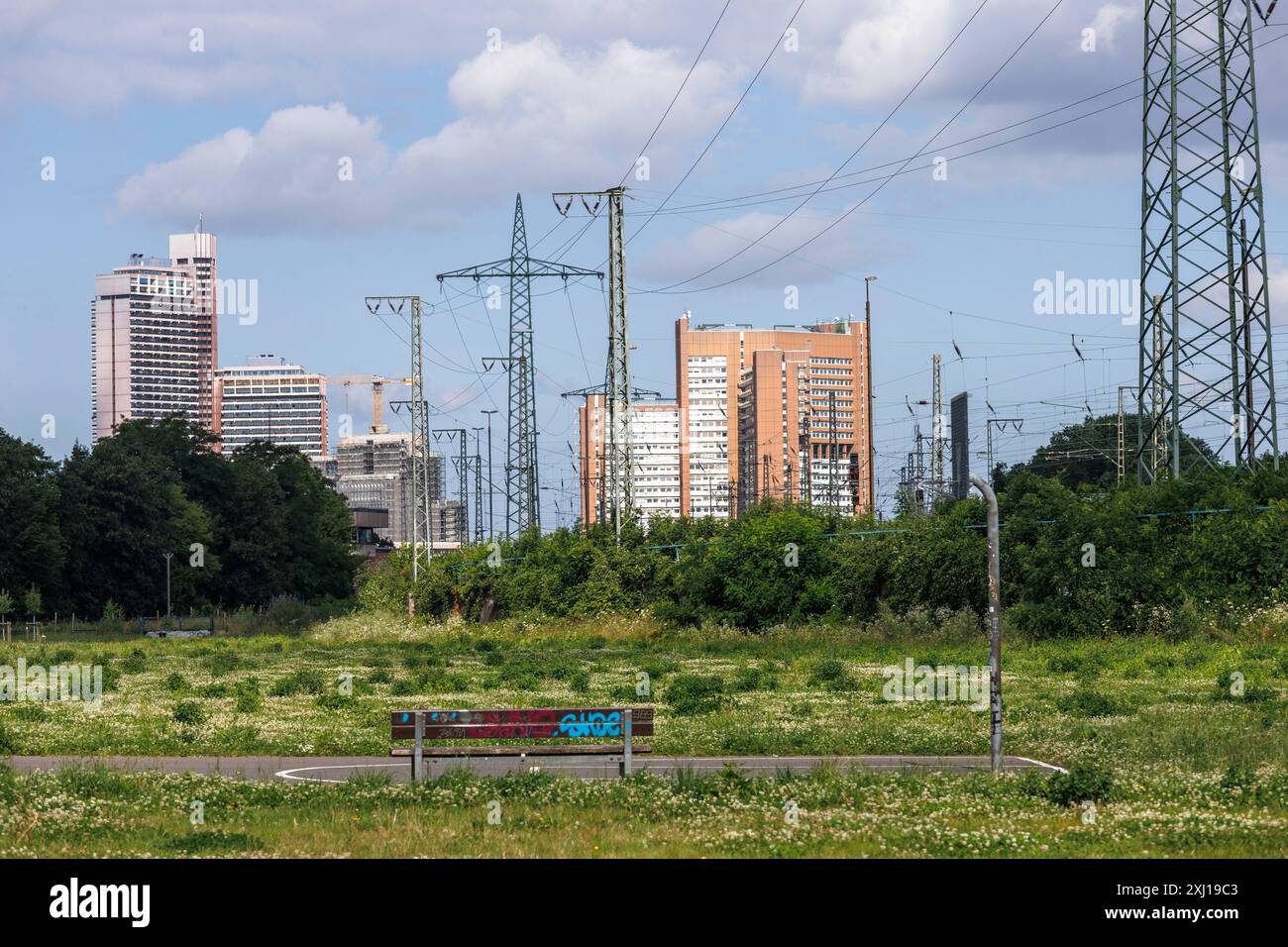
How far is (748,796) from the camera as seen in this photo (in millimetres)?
15453


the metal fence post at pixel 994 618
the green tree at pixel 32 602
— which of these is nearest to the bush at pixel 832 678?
the metal fence post at pixel 994 618

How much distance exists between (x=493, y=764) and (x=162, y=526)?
91.7m

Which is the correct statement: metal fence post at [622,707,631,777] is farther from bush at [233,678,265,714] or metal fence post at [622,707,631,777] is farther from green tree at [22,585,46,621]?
green tree at [22,585,46,621]

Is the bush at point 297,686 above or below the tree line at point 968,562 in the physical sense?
below

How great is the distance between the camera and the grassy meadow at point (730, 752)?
42.8 feet

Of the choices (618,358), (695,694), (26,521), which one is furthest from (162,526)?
(695,694)

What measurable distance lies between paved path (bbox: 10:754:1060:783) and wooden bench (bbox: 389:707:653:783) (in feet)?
0.97

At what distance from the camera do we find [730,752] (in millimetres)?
21234

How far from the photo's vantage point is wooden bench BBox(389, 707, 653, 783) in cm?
1803

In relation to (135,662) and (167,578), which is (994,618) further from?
(167,578)

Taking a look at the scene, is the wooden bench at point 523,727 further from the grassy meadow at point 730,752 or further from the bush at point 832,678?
the bush at point 832,678

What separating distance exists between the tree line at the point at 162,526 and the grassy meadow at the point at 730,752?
52983 millimetres
